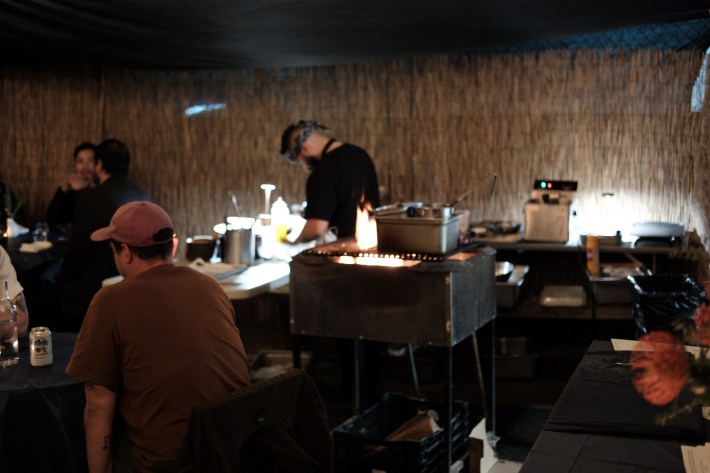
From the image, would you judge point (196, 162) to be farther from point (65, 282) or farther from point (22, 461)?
point (22, 461)

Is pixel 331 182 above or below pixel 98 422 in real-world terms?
above

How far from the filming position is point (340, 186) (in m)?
4.86

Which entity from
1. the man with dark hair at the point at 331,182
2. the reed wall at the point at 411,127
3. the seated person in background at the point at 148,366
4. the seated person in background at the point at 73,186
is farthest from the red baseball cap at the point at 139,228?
the seated person in background at the point at 73,186

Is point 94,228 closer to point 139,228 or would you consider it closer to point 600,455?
point 139,228

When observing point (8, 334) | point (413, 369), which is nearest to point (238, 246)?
point (413, 369)

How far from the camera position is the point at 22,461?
108 inches

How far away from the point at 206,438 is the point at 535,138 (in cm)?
385

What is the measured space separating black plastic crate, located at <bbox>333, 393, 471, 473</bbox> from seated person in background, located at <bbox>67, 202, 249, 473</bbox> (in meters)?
1.17

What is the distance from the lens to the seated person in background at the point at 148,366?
100 inches

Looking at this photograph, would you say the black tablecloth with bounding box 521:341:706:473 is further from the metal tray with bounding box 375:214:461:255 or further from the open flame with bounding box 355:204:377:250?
the open flame with bounding box 355:204:377:250

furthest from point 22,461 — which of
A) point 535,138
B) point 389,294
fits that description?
point 535,138

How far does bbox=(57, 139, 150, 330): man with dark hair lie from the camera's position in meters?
Answer: 4.94

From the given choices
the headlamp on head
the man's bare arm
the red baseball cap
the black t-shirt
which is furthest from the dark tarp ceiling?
the man's bare arm

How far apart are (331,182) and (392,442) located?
1.72 metres
